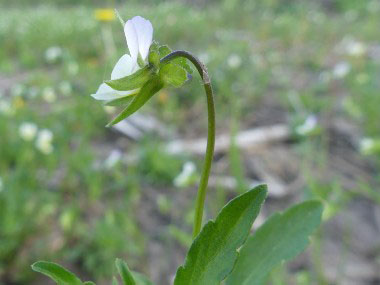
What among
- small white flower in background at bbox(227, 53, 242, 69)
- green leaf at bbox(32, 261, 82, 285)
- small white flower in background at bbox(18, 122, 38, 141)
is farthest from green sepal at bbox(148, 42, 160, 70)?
small white flower in background at bbox(227, 53, 242, 69)

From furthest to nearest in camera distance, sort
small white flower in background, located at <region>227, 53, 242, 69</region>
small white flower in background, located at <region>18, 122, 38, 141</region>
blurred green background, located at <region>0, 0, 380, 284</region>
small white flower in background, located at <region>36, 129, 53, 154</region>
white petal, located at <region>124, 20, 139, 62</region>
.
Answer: small white flower in background, located at <region>227, 53, 242, 69</region> → small white flower in background, located at <region>18, 122, 38, 141</region> → small white flower in background, located at <region>36, 129, 53, 154</region> → blurred green background, located at <region>0, 0, 380, 284</region> → white petal, located at <region>124, 20, 139, 62</region>

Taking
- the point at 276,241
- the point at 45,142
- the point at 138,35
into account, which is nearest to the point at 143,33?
the point at 138,35

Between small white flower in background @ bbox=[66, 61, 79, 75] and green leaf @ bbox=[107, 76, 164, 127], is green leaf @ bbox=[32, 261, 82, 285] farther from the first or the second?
small white flower in background @ bbox=[66, 61, 79, 75]

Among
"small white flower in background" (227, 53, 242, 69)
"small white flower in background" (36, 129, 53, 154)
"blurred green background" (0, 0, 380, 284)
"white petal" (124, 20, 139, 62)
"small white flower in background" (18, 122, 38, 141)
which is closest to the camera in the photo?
"white petal" (124, 20, 139, 62)

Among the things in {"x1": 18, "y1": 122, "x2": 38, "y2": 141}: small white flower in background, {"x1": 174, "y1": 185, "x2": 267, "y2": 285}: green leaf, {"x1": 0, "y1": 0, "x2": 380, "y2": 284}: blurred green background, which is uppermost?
{"x1": 174, "y1": 185, "x2": 267, "y2": 285}: green leaf

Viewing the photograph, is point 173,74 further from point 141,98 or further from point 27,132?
point 27,132

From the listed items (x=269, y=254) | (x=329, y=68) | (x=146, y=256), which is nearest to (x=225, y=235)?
(x=269, y=254)

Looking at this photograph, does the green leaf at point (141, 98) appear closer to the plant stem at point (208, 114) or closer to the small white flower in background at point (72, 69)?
the plant stem at point (208, 114)
